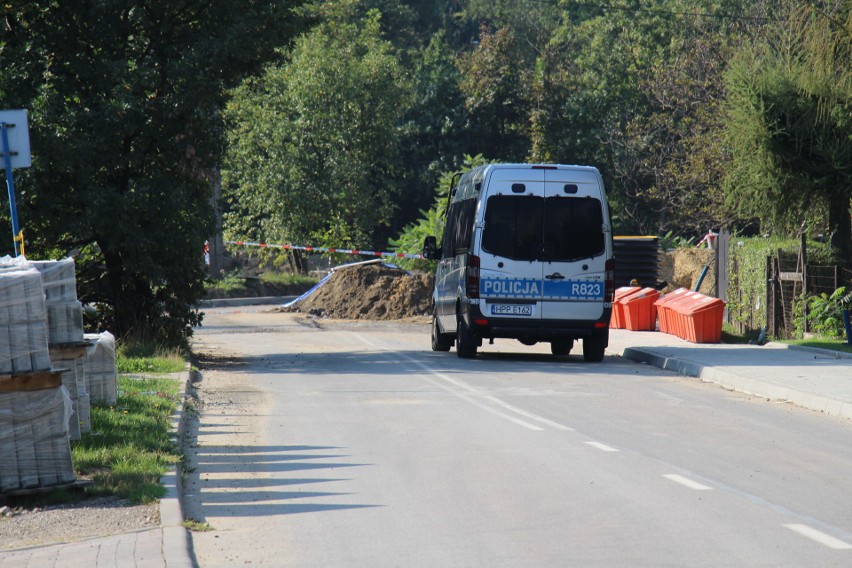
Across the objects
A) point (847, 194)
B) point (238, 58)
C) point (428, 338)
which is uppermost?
point (238, 58)

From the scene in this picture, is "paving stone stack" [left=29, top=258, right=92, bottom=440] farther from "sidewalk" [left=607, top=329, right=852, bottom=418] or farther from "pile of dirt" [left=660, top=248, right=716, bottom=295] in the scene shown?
"pile of dirt" [left=660, top=248, right=716, bottom=295]

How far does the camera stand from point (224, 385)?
16906 mm

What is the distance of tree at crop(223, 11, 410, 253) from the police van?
29168 millimetres

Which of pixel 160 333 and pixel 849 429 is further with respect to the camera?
pixel 160 333

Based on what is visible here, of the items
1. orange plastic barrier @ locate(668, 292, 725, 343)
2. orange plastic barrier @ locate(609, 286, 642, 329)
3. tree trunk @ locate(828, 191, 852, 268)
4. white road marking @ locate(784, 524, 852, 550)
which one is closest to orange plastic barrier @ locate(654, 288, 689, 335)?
orange plastic barrier @ locate(668, 292, 725, 343)

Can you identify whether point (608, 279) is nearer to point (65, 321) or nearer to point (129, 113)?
point (129, 113)

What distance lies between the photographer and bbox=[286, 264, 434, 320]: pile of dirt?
34625 millimetres

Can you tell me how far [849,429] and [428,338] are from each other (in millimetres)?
15785

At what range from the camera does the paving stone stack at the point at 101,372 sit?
40.5 ft

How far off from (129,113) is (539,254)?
6.79m

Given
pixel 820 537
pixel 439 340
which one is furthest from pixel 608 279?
pixel 820 537

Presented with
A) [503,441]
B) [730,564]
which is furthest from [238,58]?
[730,564]

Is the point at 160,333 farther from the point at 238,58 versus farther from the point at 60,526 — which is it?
the point at 60,526

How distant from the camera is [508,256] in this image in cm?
1908
